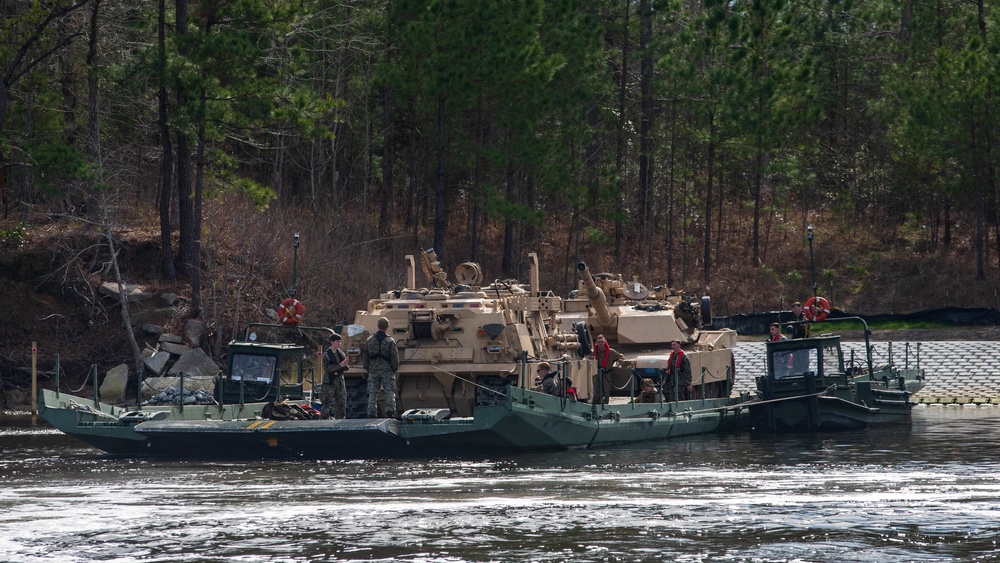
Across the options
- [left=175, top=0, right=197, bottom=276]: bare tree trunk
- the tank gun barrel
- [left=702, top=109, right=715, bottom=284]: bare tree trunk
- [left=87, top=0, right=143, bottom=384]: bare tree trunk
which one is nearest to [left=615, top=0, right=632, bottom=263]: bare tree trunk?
[left=702, top=109, right=715, bottom=284]: bare tree trunk

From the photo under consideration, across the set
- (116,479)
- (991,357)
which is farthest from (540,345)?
(991,357)

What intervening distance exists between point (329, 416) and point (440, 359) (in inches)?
89.2

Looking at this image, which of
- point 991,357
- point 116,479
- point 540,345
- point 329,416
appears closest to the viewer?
point 116,479

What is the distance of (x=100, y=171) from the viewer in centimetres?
3588

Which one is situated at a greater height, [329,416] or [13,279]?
[13,279]

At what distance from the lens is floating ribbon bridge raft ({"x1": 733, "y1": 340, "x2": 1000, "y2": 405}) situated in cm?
3612

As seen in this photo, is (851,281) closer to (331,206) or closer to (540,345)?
(331,206)

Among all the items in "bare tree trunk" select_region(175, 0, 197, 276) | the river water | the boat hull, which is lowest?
the river water

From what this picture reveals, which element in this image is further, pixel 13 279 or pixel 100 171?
pixel 13 279

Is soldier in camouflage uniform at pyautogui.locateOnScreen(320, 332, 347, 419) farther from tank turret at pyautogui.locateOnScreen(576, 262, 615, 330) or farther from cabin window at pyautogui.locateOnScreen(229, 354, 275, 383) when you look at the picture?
tank turret at pyautogui.locateOnScreen(576, 262, 615, 330)

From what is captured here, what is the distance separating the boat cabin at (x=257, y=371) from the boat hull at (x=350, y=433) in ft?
6.90

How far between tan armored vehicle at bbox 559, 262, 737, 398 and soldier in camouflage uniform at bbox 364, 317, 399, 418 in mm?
6360

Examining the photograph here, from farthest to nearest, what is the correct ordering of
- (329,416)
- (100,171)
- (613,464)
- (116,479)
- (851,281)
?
(851,281) → (100,171) → (329,416) → (613,464) → (116,479)

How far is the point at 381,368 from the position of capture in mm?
23125
